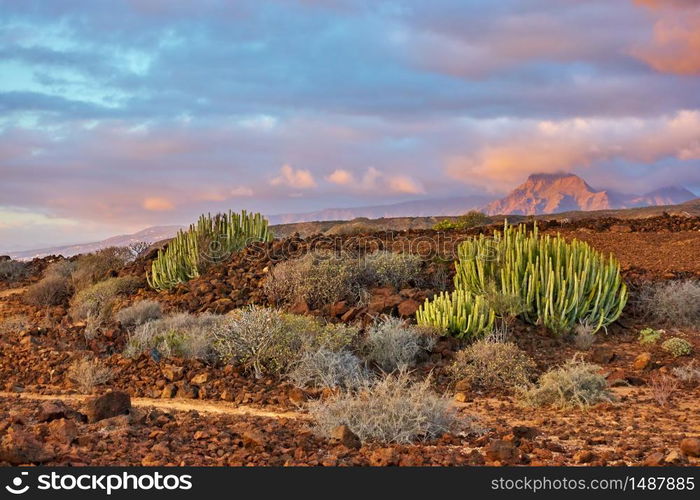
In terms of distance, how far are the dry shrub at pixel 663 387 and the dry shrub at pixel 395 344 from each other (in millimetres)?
2821

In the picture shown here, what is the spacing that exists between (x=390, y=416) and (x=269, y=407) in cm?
230

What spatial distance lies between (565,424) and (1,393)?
6.87m

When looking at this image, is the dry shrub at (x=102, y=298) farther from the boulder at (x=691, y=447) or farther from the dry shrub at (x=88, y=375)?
the boulder at (x=691, y=447)

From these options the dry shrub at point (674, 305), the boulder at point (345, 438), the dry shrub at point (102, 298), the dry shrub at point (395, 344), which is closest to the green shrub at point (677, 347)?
the dry shrub at point (674, 305)

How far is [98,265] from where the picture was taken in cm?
2025

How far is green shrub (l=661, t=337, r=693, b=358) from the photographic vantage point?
10.6 meters

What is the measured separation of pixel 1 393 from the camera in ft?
31.4

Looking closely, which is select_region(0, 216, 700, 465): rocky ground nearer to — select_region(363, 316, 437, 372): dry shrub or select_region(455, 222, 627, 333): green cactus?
select_region(363, 316, 437, 372): dry shrub

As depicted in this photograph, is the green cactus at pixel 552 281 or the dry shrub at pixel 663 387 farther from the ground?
the green cactus at pixel 552 281

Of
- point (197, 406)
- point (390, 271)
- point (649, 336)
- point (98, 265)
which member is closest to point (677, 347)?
point (649, 336)

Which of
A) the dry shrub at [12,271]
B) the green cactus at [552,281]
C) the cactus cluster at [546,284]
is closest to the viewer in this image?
the cactus cluster at [546,284]

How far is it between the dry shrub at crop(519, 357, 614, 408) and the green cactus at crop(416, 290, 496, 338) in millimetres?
2352

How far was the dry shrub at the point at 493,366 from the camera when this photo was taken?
30.0 ft

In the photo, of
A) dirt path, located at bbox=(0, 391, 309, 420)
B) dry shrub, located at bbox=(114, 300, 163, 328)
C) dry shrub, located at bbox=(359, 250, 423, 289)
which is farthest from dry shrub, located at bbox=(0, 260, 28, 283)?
dirt path, located at bbox=(0, 391, 309, 420)
